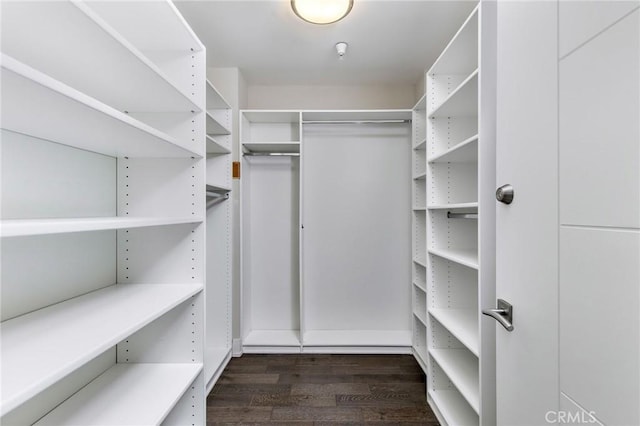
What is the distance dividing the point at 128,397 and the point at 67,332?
438mm

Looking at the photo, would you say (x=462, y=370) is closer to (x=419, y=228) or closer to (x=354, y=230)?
(x=419, y=228)

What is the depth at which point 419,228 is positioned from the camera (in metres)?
2.65

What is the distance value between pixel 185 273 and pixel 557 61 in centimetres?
149

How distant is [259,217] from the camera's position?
2916mm

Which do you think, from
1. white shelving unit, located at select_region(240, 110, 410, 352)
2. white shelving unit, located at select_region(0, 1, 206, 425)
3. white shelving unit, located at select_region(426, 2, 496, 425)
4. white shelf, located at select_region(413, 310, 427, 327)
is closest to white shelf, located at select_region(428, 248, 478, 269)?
white shelving unit, located at select_region(426, 2, 496, 425)

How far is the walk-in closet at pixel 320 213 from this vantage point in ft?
2.04

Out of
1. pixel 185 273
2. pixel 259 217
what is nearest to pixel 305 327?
pixel 259 217

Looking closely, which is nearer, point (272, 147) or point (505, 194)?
point (505, 194)

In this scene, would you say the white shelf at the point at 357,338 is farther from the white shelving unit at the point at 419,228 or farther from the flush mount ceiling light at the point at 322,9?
the flush mount ceiling light at the point at 322,9

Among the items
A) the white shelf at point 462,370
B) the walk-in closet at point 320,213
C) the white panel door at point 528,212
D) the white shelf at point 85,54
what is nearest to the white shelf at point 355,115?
the walk-in closet at point 320,213

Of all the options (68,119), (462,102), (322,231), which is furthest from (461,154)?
(68,119)

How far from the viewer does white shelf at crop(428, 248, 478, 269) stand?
4.89ft

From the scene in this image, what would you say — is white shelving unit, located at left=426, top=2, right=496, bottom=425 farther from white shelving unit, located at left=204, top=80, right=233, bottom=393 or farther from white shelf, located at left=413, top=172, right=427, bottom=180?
white shelving unit, located at left=204, top=80, right=233, bottom=393

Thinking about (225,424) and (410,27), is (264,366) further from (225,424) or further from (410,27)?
(410,27)
